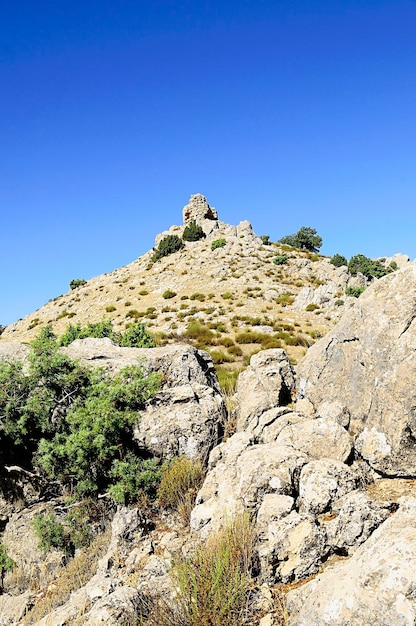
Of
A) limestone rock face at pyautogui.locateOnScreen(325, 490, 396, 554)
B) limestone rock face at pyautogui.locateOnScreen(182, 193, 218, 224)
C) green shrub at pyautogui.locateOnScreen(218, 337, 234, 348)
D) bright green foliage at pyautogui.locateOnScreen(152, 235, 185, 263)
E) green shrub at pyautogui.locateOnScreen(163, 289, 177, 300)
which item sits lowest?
limestone rock face at pyautogui.locateOnScreen(325, 490, 396, 554)

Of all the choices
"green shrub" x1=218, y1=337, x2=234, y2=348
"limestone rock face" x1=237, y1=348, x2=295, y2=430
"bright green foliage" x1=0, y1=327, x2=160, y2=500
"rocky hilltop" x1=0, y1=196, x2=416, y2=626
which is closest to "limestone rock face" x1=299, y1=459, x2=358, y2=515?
"rocky hilltop" x1=0, y1=196, x2=416, y2=626

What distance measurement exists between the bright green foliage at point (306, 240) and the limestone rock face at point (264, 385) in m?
63.4

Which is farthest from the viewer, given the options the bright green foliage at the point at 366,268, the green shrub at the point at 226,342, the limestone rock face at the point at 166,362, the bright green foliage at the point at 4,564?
the bright green foliage at the point at 366,268

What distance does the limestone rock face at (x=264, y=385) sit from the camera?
7.64m

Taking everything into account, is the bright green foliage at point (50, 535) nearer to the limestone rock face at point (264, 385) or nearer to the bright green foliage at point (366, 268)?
the limestone rock face at point (264, 385)

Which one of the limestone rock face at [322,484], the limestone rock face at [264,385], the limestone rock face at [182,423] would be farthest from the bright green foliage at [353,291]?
the limestone rock face at [322,484]

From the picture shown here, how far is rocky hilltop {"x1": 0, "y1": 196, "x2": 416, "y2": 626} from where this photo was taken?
362 cm

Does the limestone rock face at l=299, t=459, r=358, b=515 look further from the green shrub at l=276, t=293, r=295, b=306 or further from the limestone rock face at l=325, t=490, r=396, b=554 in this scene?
the green shrub at l=276, t=293, r=295, b=306

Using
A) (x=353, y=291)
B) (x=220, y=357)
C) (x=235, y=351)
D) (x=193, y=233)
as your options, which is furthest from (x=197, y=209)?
(x=220, y=357)

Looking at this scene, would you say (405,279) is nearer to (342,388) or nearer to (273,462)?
(342,388)

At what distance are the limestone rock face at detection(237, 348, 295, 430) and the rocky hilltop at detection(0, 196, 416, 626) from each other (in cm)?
3

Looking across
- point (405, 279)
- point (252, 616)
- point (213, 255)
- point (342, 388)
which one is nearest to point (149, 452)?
point (342, 388)

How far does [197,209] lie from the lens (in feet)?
212

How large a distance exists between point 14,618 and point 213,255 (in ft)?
149
